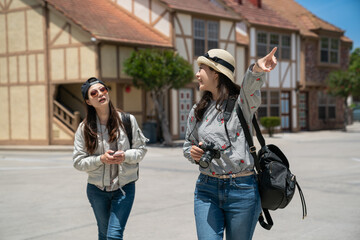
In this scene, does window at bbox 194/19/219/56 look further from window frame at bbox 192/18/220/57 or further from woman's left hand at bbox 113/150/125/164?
woman's left hand at bbox 113/150/125/164

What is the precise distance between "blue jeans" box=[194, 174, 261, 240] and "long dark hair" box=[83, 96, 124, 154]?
3.31 ft

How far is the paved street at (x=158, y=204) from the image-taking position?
5688mm

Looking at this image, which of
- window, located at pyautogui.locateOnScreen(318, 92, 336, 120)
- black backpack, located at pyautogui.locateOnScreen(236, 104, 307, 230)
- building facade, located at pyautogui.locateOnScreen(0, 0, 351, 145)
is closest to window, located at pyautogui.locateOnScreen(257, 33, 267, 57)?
building facade, located at pyautogui.locateOnScreen(0, 0, 351, 145)

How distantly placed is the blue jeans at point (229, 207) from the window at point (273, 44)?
22.9 m

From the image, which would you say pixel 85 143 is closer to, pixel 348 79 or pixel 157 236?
pixel 157 236

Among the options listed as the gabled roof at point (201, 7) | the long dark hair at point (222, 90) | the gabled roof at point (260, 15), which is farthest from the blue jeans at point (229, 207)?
the gabled roof at point (260, 15)

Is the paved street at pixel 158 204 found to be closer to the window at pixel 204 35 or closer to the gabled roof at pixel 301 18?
the window at pixel 204 35

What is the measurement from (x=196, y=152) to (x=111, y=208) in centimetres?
102

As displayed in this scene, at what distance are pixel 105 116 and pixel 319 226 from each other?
11.1 feet

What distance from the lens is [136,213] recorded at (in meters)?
6.71

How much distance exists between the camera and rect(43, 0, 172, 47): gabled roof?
722 inches

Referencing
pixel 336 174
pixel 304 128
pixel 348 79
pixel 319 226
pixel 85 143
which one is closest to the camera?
pixel 85 143

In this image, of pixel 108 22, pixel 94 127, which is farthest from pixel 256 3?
pixel 94 127

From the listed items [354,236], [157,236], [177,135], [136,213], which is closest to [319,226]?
[354,236]
